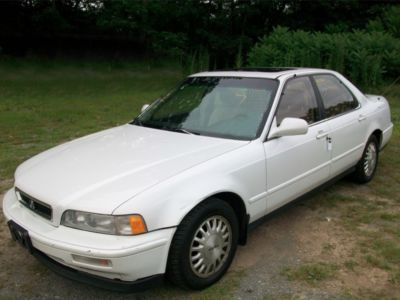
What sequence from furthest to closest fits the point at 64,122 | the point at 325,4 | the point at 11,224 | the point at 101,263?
the point at 325,4 → the point at 64,122 → the point at 11,224 → the point at 101,263

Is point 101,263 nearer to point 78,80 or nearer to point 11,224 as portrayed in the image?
point 11,224

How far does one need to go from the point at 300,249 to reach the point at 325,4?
19.1m

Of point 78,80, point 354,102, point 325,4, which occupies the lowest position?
point 78,80

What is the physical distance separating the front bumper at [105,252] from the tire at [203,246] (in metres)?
0.11

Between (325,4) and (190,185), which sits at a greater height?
(325,4)

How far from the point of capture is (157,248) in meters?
2.60

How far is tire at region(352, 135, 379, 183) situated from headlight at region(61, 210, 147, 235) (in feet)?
10.8

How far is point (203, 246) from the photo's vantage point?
Answer: 2930 millimetres

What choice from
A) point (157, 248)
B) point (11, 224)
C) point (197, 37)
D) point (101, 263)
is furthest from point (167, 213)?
point (197, 37)

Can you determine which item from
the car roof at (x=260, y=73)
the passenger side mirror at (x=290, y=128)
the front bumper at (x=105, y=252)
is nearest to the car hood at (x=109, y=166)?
the front bumper at (x=105, y=252)

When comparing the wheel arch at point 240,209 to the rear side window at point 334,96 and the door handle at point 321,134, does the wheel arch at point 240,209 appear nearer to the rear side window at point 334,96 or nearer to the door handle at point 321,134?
the door handle at point 321,134

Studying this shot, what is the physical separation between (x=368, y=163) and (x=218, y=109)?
237cm

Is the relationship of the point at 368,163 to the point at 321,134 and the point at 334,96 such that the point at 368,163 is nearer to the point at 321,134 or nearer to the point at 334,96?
the point at 334,96

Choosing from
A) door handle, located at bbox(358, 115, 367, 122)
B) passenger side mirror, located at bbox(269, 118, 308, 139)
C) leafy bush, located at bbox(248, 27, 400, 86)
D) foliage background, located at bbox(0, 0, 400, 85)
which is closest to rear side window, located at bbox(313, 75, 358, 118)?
door handle, located at bbox(358, 115, 367, 122)
